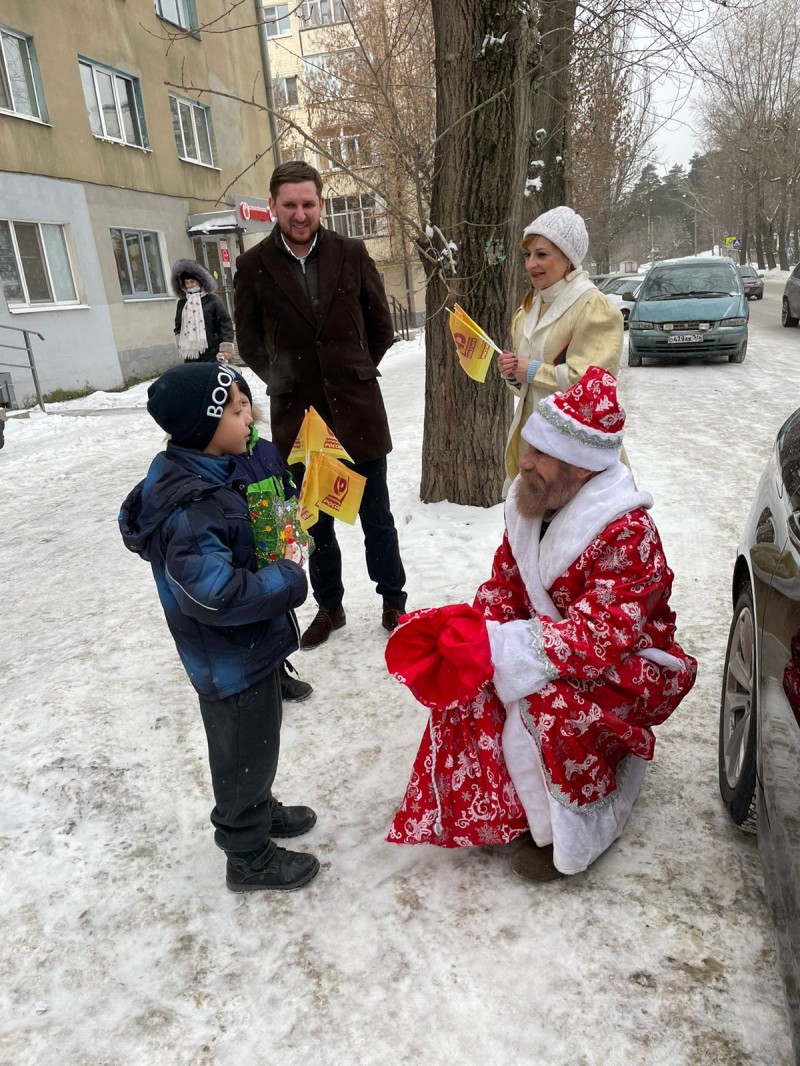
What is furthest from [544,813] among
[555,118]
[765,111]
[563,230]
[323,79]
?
[765,111]

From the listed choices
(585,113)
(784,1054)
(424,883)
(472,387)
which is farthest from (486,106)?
(585,113)

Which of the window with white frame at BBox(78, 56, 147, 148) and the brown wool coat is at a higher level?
the window with white frame at BBox(78, 56, 147, 148)

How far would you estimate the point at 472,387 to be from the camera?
16.9ft

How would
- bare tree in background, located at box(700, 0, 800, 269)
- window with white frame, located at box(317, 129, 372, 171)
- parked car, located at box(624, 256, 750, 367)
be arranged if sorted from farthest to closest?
bare tree in background, located at box(700, 0, 800, 269) → parked car, located at box(624, 256, 750, 367) → window with white frame, located at box(317, 129, 372, 171)

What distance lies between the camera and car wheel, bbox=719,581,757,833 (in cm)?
214

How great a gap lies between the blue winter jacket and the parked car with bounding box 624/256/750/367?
1132cm

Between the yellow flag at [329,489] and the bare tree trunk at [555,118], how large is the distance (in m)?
5.18

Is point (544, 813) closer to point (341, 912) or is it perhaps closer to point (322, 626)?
point (341, 912)

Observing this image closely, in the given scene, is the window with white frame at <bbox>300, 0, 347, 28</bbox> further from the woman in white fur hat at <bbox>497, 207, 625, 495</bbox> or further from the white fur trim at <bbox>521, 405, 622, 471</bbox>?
the white fur trim at <bbox>521, 405, 622, 471</bbox>

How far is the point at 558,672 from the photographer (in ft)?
6.73

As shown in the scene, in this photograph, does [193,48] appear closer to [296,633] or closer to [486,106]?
[486,106]

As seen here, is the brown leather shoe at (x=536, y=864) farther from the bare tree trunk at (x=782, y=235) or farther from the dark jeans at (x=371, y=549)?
the bare tree trunk at (x=782, y=235)

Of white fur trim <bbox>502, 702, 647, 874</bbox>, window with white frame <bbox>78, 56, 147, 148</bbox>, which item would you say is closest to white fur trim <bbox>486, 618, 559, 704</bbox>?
white fur trim <bbox>502, 702, 647, 874</bbox>

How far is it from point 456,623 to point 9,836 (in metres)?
1.75
